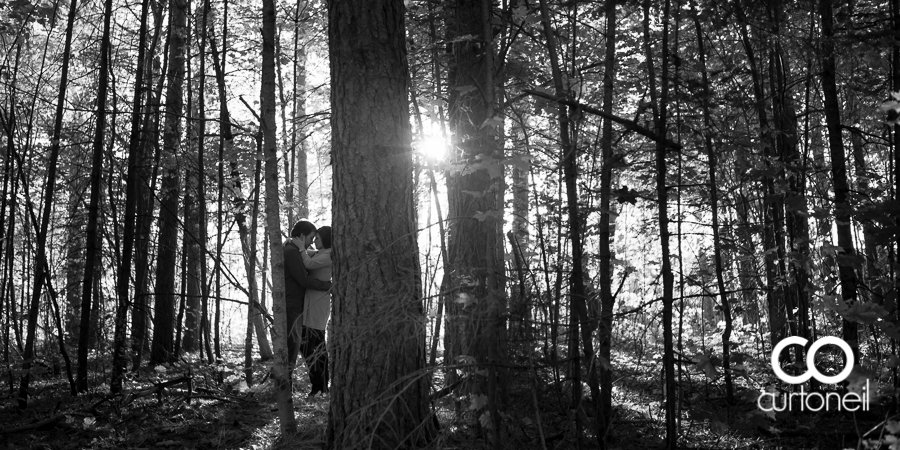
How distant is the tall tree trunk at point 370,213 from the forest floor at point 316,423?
39cm

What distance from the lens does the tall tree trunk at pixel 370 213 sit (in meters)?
4.15

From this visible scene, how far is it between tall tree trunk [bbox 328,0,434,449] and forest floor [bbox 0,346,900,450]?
385mm

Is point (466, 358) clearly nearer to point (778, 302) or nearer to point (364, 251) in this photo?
point (364, 251)

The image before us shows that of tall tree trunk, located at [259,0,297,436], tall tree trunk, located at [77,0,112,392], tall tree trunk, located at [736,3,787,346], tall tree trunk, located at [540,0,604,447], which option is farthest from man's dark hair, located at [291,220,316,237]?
tall tree trunk, located at [736,3,787,346]

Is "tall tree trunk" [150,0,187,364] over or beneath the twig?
over

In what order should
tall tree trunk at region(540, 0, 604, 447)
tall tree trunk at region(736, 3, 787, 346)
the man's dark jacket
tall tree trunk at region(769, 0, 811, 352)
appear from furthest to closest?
the man's dark jacket
tall tree trunk at region(736, 3, 787, 346)
tall tree trunk at region(769, 0, 811, 352)
tall tree trunk at region(540, 0, 604, 447)

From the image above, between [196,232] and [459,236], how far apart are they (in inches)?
269

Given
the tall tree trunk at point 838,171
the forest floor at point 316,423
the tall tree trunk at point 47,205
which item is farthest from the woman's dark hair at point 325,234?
the tall tree trunk at point 838,171

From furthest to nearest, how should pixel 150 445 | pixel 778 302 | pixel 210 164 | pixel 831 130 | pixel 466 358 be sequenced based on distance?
1. pixel 210 164
2. pixel 778 302
3. pixel 831 130
4. pixel 150 445
5. pixel 466 358

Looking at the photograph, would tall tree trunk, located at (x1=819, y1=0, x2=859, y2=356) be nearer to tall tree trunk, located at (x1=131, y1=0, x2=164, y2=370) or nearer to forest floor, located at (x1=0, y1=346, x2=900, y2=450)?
forest floor, located at (x1=0, y1=346, x2=900, y2=450)

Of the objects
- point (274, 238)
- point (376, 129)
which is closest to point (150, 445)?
point (274, 238)

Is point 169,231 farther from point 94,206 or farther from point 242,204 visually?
point 94,206

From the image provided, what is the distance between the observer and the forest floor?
184 inches

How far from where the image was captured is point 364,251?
419 cm
